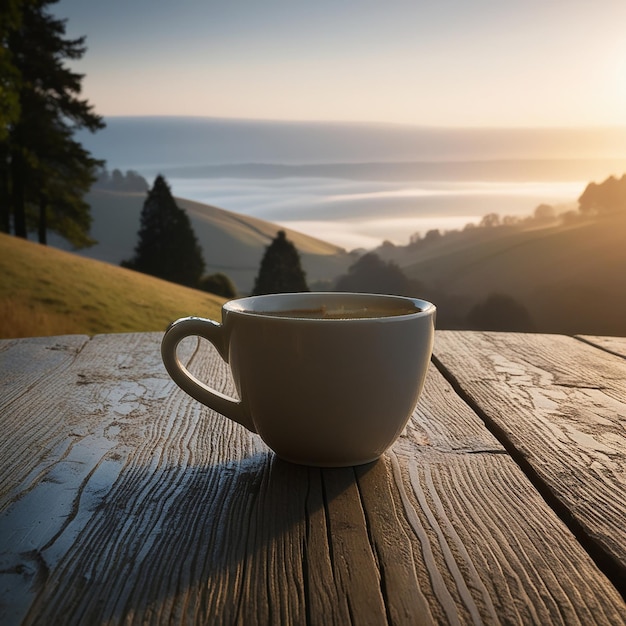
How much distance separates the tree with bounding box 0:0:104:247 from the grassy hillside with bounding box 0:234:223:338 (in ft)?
8.87

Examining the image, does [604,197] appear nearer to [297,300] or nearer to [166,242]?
[297,300]

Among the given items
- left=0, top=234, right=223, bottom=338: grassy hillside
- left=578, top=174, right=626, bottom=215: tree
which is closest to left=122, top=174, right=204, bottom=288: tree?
left=0, top=234, right=223, bottom=338: grassy hillside

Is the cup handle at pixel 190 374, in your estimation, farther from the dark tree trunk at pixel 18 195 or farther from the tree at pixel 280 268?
the dark tree trunk at pixel 18 195

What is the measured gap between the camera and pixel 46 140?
8.51 m

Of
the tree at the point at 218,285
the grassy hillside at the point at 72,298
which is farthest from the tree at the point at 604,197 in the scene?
the tree at the point at 218,285

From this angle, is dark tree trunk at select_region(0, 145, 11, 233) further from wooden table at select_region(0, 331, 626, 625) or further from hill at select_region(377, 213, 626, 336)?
wooden table at select_region(0, 331, 626, 625)

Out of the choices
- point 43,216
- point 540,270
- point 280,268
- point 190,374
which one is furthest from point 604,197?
point 43,216

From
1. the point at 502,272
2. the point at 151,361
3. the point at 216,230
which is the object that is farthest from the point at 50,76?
the point at 151,361

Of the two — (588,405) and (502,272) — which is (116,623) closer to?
(588,405)

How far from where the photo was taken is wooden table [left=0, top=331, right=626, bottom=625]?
359mm

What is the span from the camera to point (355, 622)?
342mm

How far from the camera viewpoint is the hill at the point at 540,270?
3.87 metres

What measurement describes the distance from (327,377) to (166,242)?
28.8ft

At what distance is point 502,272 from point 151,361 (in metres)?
3.91
